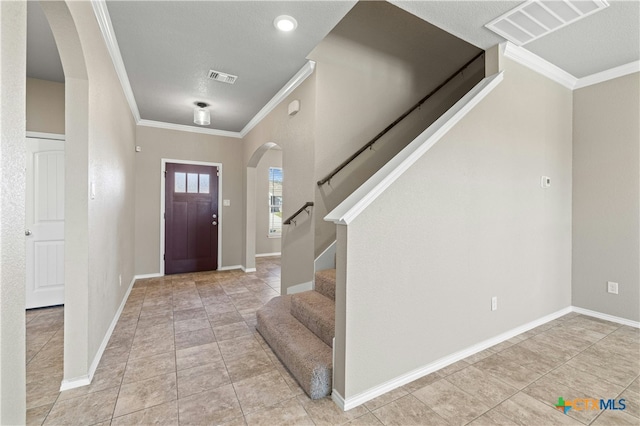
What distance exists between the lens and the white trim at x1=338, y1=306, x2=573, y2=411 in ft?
6.00

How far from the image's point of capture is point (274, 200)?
752cm

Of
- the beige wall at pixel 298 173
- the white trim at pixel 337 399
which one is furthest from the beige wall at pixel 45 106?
the white trim at pixel 337 399

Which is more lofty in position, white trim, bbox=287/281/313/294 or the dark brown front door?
the dark brown front door

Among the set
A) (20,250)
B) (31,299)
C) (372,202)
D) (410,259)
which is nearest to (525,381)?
(410,259)

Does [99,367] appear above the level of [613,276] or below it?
below

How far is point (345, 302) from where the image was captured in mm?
1784

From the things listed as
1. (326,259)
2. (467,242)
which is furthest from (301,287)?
(467,242)

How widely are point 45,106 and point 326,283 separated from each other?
12.5 ft

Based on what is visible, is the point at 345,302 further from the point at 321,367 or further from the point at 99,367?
the point at 99,367

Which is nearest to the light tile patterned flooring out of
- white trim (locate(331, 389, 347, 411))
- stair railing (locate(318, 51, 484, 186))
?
white trim (locate(331, 389, 347, 411))

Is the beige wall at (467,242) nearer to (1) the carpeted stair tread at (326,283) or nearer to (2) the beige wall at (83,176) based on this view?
(1) the carpeted stair tread at (326,283)

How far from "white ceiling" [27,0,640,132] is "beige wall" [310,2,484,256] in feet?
1.68

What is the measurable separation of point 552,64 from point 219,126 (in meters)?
4.85

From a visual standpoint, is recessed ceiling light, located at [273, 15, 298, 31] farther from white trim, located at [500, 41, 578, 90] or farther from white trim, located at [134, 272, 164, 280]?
white trim, located at [134, 272, 164, 280]
